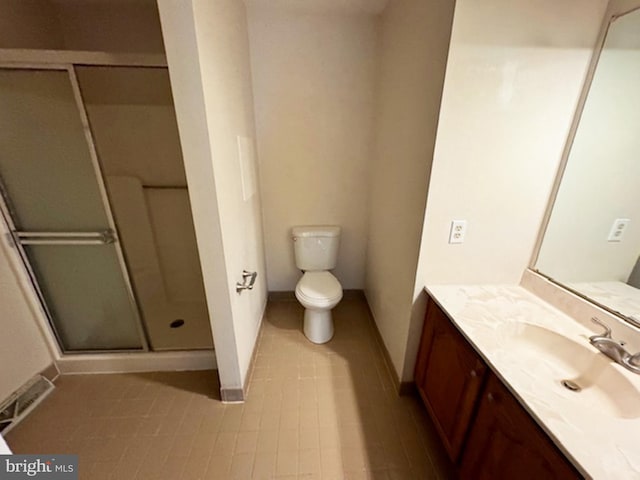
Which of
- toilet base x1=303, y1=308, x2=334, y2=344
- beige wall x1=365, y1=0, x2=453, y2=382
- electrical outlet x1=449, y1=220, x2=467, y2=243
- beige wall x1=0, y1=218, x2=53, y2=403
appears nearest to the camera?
beige wall x1=365, y1=0, x2=453, y2=382

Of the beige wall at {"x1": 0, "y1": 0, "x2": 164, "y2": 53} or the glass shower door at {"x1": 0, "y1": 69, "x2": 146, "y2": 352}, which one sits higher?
the beige wall at {"x1": 0, "y1": 0, "x2": 164, "y2": 53}

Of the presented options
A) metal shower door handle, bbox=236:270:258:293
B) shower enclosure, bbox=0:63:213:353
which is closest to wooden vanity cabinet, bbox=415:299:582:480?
metal shower door handle, bbox=236:270:258:293

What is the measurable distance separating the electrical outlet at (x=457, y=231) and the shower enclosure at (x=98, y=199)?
1787 millimetres

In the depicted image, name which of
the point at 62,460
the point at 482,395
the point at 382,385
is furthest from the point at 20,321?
the point at 482,395

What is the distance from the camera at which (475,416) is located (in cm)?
99

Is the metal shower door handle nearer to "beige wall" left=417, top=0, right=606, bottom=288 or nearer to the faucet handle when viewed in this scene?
"beige wall" left=417, top=0, right=606, bottom=288

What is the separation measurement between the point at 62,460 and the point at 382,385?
1732mm

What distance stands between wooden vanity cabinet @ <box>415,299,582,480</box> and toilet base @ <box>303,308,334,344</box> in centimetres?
76

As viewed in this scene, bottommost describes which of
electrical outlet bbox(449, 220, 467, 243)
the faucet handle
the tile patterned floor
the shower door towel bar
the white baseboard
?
the tile patterned floor

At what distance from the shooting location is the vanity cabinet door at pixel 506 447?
2.19 ft

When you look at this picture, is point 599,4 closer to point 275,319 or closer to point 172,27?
point 172,27

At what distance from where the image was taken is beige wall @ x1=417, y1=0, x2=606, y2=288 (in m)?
1.01

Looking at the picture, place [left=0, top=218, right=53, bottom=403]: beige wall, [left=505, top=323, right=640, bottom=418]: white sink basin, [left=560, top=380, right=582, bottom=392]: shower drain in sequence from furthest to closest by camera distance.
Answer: [left=0, top=218, right=53, bottom=403]: beige wall
[left=560, top=380, right=582, bottom=392]: shower drain
[left=505, top=323, right=640, bottom=418]: white sink basin

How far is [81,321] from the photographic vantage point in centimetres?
170
